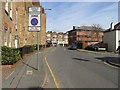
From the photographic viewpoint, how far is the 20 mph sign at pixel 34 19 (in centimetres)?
1302

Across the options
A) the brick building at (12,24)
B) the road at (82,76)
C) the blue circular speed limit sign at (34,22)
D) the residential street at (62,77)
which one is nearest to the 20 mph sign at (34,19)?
the blue circular speed limit sign at (34,22)

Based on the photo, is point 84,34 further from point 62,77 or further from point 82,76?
point 62,77

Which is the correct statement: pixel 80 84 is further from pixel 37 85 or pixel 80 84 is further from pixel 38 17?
pixel 38 17

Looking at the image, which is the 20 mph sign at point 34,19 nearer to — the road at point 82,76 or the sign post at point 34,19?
the sign post at point 34,19

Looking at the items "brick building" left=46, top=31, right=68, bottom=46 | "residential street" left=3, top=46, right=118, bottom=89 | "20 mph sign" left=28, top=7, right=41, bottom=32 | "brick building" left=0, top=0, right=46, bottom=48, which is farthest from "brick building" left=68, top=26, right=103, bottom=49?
"20 mph sign" left=28, top=7, right=41, bottom=32

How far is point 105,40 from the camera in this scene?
202 feet

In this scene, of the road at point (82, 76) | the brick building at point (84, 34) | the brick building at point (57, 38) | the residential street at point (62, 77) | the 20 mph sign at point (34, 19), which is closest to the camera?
the residential street at point (62, 77)

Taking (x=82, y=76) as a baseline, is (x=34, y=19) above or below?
above

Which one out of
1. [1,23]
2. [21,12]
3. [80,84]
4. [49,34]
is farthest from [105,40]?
[49,34]

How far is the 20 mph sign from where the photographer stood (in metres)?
13.0

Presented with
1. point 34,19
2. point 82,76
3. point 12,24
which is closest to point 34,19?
point 34,19

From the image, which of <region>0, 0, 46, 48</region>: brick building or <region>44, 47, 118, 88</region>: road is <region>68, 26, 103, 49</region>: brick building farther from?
<region>44, 47, 118, 88</region>: road

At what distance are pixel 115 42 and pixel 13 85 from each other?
4658 centimetres

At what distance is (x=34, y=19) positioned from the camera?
13.1 m
